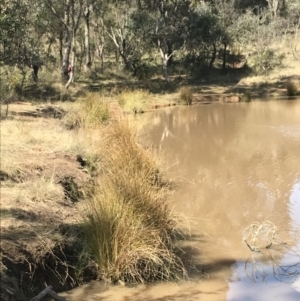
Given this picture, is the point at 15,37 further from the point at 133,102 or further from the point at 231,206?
the point at 231,206

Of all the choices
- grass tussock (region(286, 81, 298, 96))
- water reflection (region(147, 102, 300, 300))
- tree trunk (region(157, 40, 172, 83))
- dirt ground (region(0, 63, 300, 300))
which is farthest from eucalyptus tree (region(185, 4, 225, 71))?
dirt ground (region(0, 63, 300, 300))

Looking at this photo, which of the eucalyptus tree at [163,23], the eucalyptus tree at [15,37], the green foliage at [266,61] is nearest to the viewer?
the eucalyptus tree at [15,37]

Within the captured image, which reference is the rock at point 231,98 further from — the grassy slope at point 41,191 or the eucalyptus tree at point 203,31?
the grassy slope at point 41,191

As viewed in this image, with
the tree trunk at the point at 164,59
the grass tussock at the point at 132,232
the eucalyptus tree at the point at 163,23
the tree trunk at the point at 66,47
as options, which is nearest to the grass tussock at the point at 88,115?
the grass tussock at the point at 132,232

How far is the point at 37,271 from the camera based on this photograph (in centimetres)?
390

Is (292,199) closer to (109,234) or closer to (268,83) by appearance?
(109,234)

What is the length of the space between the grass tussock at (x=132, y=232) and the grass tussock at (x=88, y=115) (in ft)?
17.6

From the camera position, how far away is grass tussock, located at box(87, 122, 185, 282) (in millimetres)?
4062

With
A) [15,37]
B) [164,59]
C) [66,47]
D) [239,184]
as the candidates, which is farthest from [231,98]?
[239,184]

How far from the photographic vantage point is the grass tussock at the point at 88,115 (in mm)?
10516

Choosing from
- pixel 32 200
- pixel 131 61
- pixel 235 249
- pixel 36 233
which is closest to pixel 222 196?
pixel 235 249

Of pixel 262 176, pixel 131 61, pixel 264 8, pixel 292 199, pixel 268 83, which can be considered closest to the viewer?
pixel 292 199

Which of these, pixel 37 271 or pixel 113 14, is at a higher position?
pixel 113 14

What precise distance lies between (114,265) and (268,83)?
887 inches
